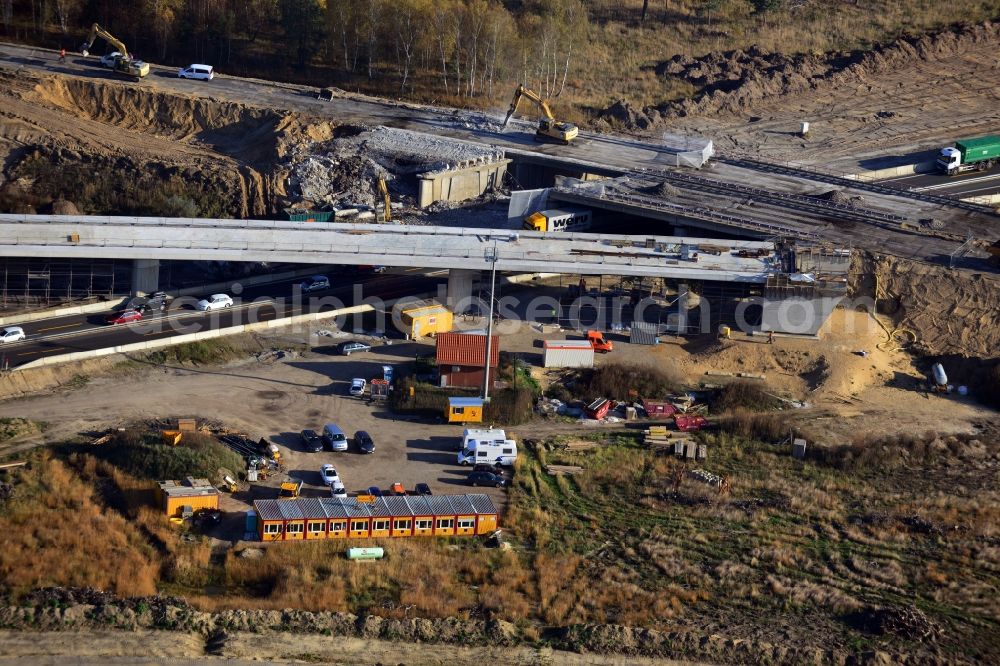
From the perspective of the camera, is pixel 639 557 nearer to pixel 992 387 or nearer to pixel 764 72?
pixel 992 387

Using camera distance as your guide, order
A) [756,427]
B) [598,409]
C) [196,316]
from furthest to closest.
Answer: [196,316] → [598,409] → [756,427]

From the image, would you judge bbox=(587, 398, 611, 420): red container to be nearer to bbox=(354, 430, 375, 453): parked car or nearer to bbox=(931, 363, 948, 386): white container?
bbox=(354, 430, 375, 453): parked car

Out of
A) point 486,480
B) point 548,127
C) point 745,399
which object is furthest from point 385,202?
point 486,480

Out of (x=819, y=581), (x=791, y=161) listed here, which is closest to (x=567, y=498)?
(x=819, y=581)

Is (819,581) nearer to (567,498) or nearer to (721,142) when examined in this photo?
(567,498)

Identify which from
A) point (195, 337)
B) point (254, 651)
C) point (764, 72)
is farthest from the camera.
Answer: point (764, 72)

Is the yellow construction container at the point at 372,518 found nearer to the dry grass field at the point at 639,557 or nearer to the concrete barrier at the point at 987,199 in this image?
the dry grass field at the point at 639,557

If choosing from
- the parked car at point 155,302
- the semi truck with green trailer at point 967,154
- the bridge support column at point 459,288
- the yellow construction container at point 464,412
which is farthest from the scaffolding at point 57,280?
the semi truck with green trailer at point 967,154
